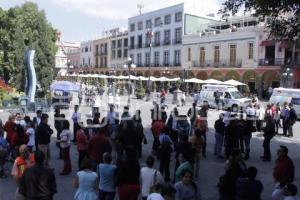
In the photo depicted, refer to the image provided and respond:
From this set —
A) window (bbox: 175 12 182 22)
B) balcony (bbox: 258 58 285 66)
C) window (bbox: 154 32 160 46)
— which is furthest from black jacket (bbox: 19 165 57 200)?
window (bbox: 154 32 160 46)

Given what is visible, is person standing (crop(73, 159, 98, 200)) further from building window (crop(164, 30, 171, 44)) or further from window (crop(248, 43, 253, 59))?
building window (crop(164, 30, 171, 44))

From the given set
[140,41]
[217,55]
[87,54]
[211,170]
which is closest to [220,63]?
[217,55]

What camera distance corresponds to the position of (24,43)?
108ft

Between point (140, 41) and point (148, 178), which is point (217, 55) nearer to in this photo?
point (140, 41)

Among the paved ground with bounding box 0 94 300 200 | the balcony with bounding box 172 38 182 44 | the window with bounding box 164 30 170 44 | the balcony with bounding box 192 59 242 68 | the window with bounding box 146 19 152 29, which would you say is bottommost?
the paved ground with bounding box 0 94 300 200

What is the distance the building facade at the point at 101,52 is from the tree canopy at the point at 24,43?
43474mm

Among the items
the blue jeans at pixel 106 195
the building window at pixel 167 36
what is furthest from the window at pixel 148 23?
the blue jeans at pixel 106 195

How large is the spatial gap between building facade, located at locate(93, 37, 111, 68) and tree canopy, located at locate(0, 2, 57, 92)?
43474 millimetres

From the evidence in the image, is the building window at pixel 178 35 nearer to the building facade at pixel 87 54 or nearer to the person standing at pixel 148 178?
the building facade at pixel 87 54

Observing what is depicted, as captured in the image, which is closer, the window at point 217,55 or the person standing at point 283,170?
the person standing at point 283,170

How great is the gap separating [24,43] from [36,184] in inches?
1132

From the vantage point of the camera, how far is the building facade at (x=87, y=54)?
85500 mm

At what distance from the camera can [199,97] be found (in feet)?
108

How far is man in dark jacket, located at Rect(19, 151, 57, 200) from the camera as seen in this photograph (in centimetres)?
602
